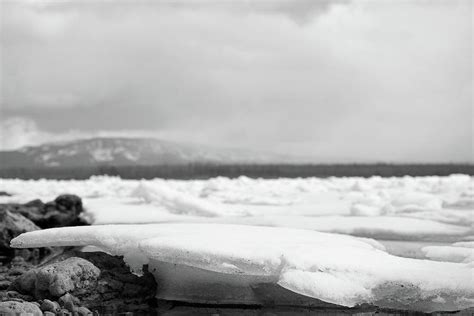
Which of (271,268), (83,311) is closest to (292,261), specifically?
(271,268)

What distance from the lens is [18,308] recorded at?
4336 millimetres

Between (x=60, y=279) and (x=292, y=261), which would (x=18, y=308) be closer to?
(x=60, y=279)

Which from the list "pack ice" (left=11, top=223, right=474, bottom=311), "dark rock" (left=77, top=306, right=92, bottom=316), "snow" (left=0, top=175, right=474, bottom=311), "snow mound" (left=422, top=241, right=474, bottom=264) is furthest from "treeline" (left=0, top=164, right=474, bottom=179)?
"dark rock" (left=77, top=306, right=92, bottom=316)

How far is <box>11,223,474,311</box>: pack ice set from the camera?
15.6 ft

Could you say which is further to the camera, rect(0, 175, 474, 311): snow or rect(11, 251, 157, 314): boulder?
rect(11, 251, 157, 314): boulder

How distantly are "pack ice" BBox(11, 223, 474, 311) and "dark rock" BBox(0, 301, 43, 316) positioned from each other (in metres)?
1.24

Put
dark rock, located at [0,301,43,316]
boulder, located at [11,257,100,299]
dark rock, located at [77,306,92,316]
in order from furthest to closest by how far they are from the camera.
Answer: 1. boulder, located at [11,257,100,299]
2. dark rock, located at [77,306,92,316]
3. dark rock, located at [0,301,43,316]

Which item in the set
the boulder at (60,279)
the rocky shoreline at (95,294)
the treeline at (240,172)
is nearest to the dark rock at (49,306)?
the rocky shoreline at (95,294)

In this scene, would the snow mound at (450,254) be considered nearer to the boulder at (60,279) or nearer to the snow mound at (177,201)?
the boulder at (60,279)

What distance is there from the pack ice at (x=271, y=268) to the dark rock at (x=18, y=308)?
1.24 m

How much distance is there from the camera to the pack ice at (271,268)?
477 centimetres

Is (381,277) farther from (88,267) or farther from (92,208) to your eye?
(92,208)

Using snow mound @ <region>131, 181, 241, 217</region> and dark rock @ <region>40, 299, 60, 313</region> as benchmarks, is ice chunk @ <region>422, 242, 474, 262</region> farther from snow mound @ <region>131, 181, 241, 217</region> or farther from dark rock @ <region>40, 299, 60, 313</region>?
snow mound @ <region>131, 181, 241, 217</region>

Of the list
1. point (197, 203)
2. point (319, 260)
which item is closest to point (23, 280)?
point (319, 260)
